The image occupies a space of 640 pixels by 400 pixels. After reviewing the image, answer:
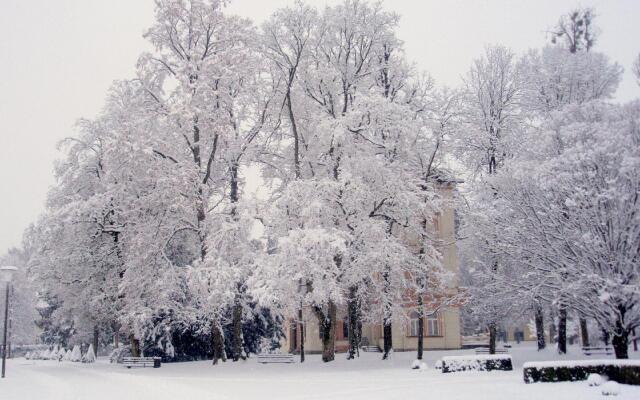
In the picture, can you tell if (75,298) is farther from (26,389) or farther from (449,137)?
(449,137)

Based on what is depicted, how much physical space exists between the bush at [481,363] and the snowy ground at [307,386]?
0.37 metres

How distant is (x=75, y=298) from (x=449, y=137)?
23418mm

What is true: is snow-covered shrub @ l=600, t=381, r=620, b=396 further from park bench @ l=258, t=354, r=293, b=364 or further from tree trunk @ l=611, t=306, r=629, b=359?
park bench @ l=258, t=354, r=293, b=364

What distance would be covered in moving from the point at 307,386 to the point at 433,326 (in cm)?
2545

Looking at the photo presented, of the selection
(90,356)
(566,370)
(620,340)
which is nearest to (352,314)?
(620,340)

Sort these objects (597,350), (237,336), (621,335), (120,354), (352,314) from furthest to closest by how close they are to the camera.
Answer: (120,354)
(352,314)
(237,336)
(597,350)
(621,335)

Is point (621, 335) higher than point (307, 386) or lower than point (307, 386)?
higher

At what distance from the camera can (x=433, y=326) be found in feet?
141

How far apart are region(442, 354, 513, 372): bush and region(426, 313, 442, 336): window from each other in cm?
2076

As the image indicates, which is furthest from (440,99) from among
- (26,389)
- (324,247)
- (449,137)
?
(26,389)

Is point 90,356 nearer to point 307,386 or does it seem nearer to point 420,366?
point 420,366

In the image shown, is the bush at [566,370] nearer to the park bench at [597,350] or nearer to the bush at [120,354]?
the park bench at [597,350]

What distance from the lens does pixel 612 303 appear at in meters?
19.7

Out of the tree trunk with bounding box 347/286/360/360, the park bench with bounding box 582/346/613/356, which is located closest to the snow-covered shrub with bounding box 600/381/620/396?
the park bench with bounding box 582/346/613/356
